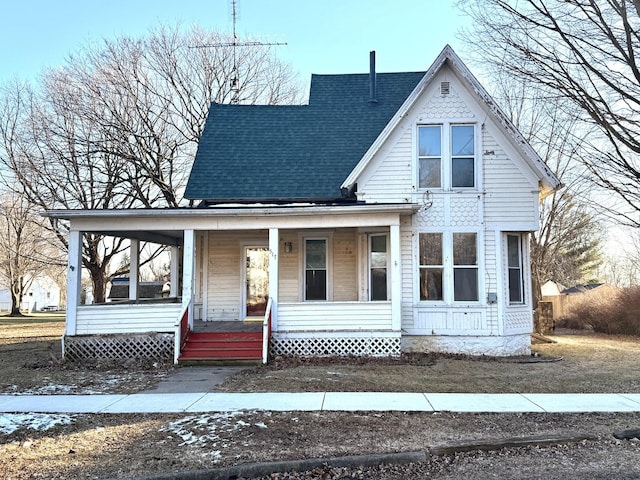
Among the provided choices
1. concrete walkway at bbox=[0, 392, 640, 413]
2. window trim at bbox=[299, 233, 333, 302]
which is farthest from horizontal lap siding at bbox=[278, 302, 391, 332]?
concrete walkway at bbox=[0, 392, 640, 413]

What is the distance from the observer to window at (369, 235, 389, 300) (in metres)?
13.6

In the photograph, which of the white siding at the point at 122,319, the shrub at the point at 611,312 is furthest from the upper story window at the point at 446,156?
the shrub at the point at 611,312

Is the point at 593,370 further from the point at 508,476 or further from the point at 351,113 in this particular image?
the point at 351,113

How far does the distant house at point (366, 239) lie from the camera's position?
40.1 ft

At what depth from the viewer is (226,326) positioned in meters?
13.6

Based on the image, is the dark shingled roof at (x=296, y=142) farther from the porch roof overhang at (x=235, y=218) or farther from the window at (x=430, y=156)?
the window at (x=430, y=156)

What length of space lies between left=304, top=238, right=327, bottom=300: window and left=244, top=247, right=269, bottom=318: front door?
1407mm

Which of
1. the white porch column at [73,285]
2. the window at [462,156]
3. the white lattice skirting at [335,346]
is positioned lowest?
the white lattice skirting at [335,346]

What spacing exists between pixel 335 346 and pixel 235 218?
392 centimetres

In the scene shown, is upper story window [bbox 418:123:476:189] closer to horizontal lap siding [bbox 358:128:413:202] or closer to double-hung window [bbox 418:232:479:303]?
horizontal lap siding [bbox 358:128:413:202]

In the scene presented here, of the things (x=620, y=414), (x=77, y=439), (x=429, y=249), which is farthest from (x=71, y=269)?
(x=620, y=414)

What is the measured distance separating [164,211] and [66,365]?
409cm

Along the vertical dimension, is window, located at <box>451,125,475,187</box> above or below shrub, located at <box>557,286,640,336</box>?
above

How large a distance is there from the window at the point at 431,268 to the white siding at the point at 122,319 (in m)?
6.08
